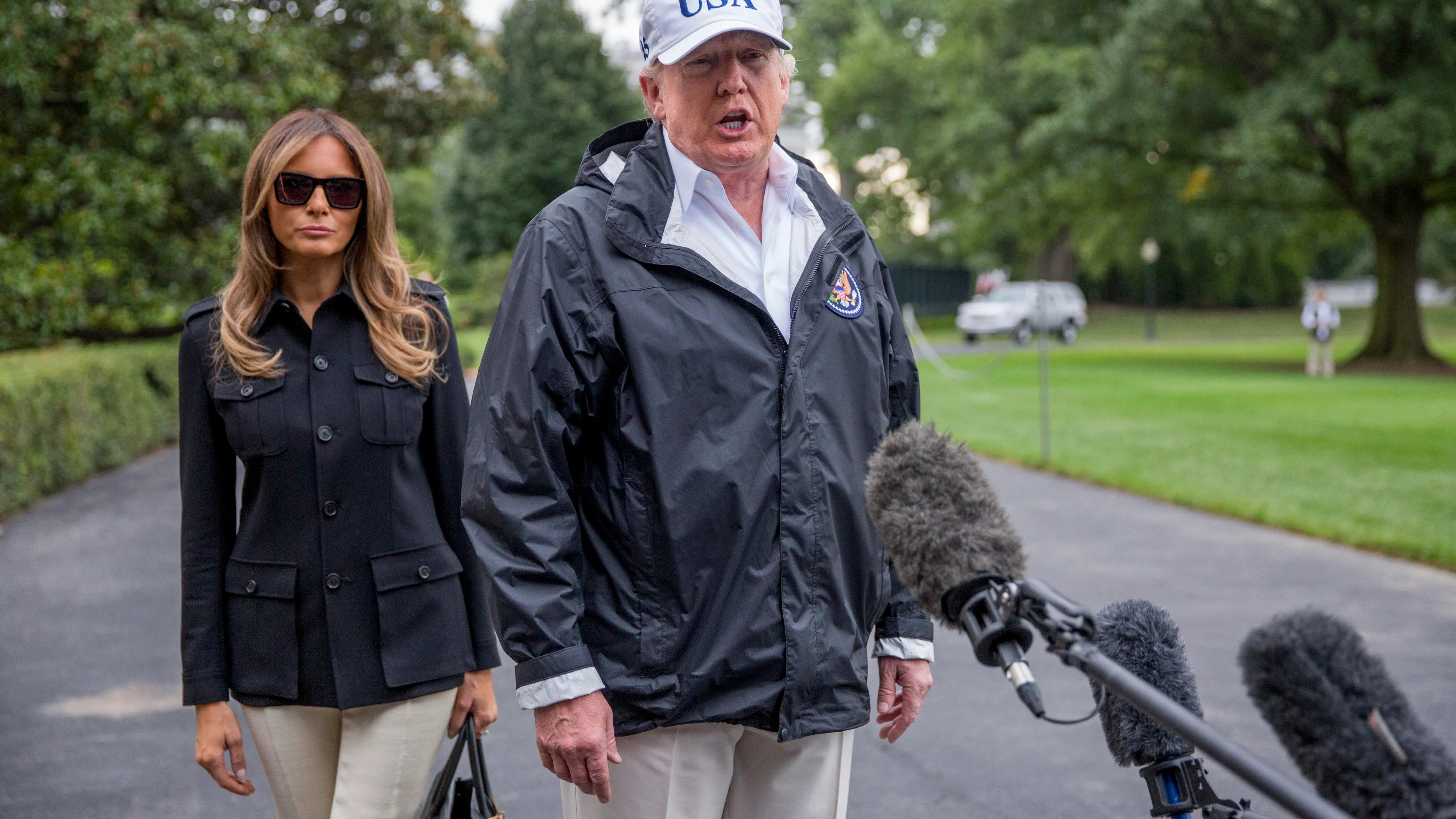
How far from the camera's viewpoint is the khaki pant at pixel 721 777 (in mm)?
2371

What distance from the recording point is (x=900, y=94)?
144 ft

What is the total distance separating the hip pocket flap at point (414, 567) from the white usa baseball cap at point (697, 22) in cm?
114

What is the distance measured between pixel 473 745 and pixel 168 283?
1580 cm

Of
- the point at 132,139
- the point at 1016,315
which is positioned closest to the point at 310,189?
the point at 132,139

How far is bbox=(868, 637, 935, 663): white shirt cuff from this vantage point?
2627 mm

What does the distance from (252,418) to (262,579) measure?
0.33m

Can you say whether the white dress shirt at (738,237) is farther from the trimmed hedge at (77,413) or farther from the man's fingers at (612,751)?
the trimmed hedge at (77,413)

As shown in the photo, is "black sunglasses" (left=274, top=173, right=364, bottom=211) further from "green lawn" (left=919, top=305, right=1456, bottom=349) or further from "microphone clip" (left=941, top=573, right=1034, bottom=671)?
"green lawn" (left=919, top=305, right=1456, bottom=349)

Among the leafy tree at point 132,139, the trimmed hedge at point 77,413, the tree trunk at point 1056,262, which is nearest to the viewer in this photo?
the trimmed hedge at point 77,413

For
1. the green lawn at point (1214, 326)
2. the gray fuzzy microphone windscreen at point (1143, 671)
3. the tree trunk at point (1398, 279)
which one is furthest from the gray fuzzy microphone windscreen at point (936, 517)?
the green lawn at point (1214, 326)

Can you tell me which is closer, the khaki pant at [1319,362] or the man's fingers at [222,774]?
the man's fingers at [222,774]

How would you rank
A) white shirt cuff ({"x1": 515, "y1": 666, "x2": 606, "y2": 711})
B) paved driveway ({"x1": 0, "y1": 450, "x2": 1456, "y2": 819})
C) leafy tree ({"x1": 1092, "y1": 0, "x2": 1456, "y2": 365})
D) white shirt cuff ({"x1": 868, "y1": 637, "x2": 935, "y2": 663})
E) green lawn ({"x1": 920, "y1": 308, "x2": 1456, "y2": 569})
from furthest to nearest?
leafy tree ({"x1": 1092, "y1": 0, "x2": 1456, "y2": 365}) < green lawn ({"x1": 920, "y1": 308, "x2": 1456, "y2": 569}) < paved driveway ({"x1": 0, "y1": 450, "x2": 1456, "y2": 819}) < white shirt cuff ({"x1": 868, "y1": 637, "x2": 935, "y2": 663}) < white shirt cuff ({"x1": 515, "y1": 666, "x2": 606, "y2": 711})

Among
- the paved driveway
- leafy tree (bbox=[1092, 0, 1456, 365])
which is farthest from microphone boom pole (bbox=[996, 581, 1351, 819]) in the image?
leafy tree (bbox=[1092, 0, 1456, 365])

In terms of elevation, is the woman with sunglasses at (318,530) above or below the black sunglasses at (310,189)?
below
